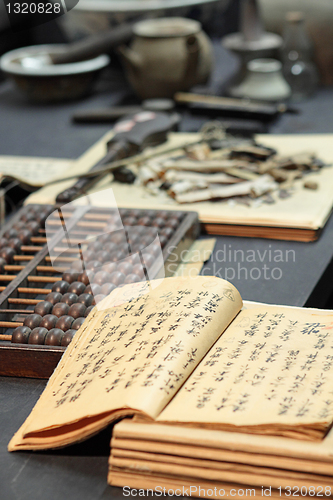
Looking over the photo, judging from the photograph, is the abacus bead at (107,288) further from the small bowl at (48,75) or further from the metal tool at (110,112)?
the small bowl at (48,75)

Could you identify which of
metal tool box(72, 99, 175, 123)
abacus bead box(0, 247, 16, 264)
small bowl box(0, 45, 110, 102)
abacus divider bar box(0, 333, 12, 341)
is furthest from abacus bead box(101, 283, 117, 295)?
small bowl box(0, 45, 110, 102)

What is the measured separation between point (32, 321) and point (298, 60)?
6.53ft

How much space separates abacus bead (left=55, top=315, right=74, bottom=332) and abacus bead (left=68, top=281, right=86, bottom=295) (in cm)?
11

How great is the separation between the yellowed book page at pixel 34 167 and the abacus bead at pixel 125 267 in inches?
26.4

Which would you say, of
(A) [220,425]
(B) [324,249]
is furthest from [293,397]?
(B) [324,249]

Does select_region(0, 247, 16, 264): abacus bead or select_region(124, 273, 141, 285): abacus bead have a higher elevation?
select_region(124, 273, 141, 285): abacus bead

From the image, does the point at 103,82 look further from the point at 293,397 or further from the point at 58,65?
the point at 293,397

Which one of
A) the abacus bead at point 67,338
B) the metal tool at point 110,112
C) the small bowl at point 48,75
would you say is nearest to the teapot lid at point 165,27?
the small bowl at point 48,75

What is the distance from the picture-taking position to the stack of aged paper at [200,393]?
27.3 inches

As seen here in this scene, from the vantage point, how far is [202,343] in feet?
2.82

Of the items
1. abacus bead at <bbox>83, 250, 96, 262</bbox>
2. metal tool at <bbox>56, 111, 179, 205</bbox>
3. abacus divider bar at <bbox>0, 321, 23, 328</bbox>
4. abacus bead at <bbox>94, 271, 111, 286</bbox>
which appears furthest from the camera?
metal tool at <bbox>56, 111, 179, 205</bbox>

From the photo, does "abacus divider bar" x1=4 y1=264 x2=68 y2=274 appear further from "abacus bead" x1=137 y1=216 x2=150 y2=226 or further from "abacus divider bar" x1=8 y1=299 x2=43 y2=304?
"abacus bead" x1=137 y1=216 x2=150 y2=226

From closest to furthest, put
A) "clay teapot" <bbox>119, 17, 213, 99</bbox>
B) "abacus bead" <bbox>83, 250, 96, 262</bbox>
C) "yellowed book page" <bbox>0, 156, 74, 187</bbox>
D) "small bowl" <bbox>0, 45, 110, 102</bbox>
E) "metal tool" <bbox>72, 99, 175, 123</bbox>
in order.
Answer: "abacus bead" <bbox>83, 250, 96, 262</bbox> < "yellowed book page" <bbox>0, 156, 74, 187</bbox> < "metal tool" <bbox>72, 99, 175, 123</bbox> < "clay teapot" <bbox>119, 17, 213, 99</bbox> < "small bowl" <bbox>0, 45, 110, 102</bbox>

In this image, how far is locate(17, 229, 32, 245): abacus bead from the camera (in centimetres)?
142
